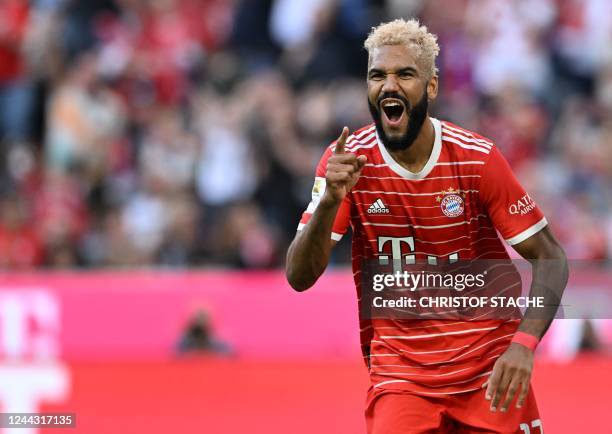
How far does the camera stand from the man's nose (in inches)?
195

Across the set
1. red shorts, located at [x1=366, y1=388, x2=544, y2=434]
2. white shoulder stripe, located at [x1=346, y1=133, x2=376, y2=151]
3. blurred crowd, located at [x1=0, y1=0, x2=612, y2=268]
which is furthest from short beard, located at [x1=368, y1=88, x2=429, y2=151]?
blurred crowd, located at [x1=0, y1=0, x2=612, y2=268]

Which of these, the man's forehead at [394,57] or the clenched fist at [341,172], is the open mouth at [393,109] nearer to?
the man's forehead at [394,57]

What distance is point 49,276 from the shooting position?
10.9m

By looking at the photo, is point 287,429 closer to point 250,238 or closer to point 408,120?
point 408,120

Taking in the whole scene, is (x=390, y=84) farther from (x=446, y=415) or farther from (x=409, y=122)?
(x=446, y=415)

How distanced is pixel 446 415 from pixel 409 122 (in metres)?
1.16

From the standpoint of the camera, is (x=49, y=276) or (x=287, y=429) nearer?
(x=287, y=429)

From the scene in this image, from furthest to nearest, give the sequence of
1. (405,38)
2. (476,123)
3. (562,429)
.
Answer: (476,123), (562,429), (405,38)

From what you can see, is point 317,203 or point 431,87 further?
point 431,87

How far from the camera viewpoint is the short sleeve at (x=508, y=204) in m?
5.06

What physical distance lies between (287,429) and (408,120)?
307 cm

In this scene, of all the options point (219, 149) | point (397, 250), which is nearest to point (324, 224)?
point (397, 250)

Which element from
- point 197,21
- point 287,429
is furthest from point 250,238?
point 287,429

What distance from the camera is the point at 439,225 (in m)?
5.14
